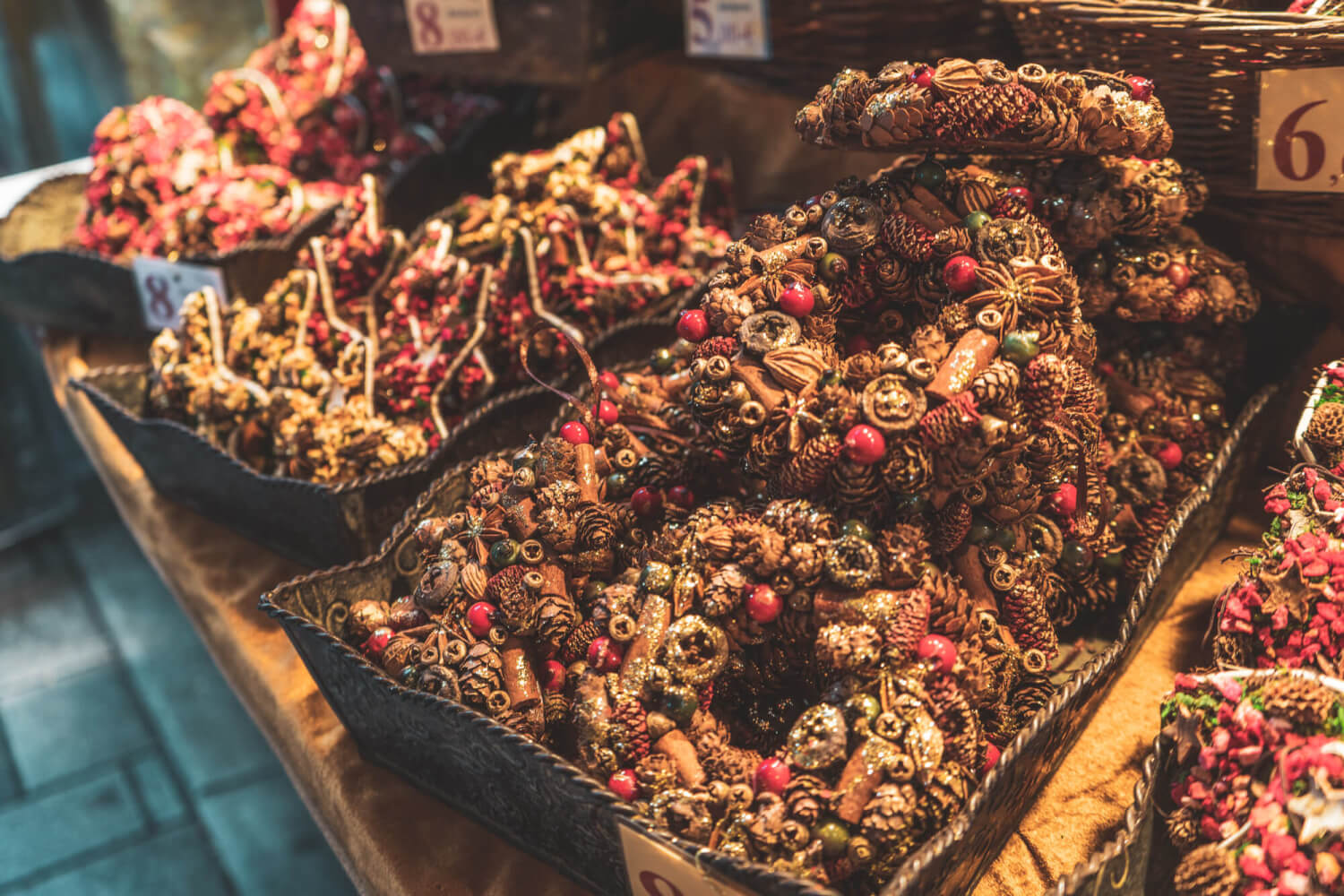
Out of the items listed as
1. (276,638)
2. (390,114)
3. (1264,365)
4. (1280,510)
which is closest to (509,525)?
(276,638)

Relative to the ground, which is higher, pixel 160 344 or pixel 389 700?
pixel 160 344

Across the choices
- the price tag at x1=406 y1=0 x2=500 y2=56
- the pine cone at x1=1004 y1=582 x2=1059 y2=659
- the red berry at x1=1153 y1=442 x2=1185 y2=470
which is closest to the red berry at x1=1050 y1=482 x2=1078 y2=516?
the pine cone at x1=1004 y1=582 x2=1059 y2=659

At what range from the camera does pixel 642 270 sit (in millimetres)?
1585

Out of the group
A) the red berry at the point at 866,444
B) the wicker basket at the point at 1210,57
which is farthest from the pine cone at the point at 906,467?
the wicker basket at the point at 1210,57

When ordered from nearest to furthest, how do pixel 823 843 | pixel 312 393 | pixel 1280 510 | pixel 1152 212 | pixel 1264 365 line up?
pixel 823 843 → pixel 1280 510 → pixel 1152 212 → pixel 1264 365 → pixel 312 393

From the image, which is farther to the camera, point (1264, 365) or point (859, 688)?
point (1264, 365)

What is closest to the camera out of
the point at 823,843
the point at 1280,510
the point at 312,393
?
the point at 823,843

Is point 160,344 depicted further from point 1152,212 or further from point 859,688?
point 1152,212

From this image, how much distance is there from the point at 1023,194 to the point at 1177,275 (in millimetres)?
252

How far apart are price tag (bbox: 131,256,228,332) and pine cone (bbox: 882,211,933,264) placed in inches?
47.6

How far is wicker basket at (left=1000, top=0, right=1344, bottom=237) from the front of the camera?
0.94 metres

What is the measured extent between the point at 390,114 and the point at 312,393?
92 cm

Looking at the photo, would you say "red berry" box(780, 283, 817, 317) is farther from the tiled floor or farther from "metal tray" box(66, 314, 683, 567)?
the tiled floor

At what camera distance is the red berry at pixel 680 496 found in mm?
1003
